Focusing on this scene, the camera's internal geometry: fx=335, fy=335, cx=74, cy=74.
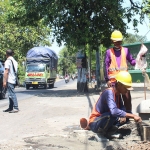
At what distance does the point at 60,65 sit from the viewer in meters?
116

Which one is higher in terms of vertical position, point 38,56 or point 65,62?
point 65,62

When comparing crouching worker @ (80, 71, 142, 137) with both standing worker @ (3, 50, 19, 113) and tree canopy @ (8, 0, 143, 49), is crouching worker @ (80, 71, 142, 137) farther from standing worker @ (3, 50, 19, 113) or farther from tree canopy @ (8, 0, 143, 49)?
tree canopy @ (8, 0, 143, 49)

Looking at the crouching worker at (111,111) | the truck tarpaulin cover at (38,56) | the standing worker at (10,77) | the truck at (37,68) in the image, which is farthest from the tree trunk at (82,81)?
the truck tarpaulin cover at (38,56)

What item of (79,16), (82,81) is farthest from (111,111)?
(82,81)

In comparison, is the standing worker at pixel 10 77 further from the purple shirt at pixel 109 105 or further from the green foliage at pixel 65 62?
the green foliage at pixel 65 62

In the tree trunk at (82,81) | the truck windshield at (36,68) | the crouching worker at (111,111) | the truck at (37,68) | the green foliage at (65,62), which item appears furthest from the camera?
the green foliage at (65,62)

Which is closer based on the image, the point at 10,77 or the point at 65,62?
the point at 10,77

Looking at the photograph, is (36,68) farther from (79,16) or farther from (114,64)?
(114,64)

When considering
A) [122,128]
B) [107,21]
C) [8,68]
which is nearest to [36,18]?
[107,21]

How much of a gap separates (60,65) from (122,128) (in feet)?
362

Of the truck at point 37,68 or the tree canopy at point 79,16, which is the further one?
the truck at point 37,68

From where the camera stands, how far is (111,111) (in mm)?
5145

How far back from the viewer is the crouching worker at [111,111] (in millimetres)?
5109

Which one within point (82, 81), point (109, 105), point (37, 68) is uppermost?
point (37, 68)
